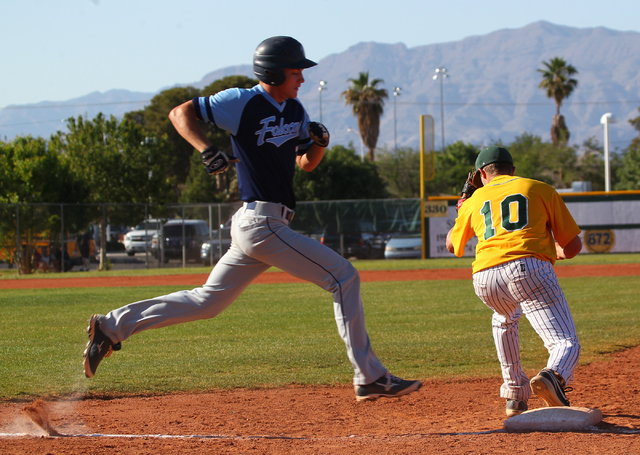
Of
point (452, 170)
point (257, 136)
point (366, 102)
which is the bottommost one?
point (257, 136)

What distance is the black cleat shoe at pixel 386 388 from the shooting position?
3781mm

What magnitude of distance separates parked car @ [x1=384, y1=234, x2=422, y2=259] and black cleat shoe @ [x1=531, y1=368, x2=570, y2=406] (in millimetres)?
22505

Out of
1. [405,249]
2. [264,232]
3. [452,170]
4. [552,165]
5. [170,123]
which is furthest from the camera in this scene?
[552,165]

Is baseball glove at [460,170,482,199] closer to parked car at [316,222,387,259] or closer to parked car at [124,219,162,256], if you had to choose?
parked car at [316,222,387,259]

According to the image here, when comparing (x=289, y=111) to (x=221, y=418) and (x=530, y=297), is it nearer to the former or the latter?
(x=530, y=297)

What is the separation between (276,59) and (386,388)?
6.69 feet

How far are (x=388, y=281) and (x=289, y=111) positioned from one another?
44.4ft

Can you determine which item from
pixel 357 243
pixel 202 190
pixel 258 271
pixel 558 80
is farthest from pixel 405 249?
pixel 558 80

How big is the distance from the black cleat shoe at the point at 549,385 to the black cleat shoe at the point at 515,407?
0.52 meters

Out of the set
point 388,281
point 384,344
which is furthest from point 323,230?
point 384,344

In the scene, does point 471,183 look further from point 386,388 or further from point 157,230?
point 157,230

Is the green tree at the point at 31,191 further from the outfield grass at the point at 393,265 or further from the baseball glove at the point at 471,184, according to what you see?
the baseball glove at the point at 471,184

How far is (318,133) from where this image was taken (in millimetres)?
4090

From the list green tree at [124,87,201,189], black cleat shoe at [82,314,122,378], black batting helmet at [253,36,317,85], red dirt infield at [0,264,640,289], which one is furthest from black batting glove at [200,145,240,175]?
green tree at [124,87,201,189]
